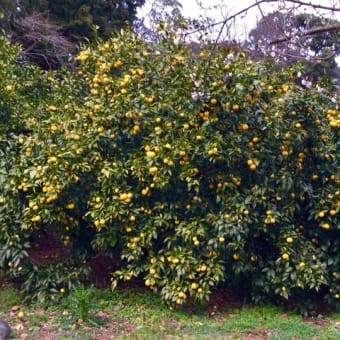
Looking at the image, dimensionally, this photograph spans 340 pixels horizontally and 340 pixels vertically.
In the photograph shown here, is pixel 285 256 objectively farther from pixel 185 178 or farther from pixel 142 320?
pixel 142 320

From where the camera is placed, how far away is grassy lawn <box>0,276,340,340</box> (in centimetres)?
484

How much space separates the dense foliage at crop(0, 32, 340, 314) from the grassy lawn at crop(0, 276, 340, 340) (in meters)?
0.22

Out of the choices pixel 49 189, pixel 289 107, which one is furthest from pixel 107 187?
pixel 289 107

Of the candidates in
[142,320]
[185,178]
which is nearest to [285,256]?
[185,178]

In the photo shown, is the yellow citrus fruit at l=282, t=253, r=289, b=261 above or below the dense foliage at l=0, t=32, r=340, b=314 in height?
below

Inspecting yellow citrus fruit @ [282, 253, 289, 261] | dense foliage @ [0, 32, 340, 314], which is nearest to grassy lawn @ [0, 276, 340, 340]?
dense foliage @ [0, 32, 340, 314]

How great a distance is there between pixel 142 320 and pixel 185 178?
133 centimetres

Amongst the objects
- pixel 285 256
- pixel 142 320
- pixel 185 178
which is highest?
pixel 185 178

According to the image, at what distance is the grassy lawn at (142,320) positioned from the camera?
4844mm

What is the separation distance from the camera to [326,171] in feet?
18.2

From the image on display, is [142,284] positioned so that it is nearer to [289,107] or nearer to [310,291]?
[310,291]

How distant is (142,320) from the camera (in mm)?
5184

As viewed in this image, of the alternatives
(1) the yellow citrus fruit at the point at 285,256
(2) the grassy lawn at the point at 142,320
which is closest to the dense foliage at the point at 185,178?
(1) the yellow citrus fruit at the point at 285,256

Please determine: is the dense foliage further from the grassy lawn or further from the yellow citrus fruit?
the grassy lawn
